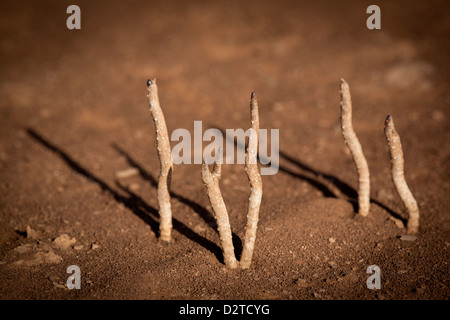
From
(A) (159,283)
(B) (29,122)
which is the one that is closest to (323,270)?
(A) (159,283)

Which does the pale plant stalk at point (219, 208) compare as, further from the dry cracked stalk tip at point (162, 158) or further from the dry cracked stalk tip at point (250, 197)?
the dry cracked stalk tip at point (162, 158)

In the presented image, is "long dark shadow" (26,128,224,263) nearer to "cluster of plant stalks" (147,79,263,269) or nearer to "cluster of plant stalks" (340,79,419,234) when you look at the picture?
"cluster of plant stalks" (147,79,263,269)

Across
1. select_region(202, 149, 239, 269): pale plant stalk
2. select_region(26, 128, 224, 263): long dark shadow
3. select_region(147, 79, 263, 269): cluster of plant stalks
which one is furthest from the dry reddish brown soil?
select_region(147, 79, 263, 269): cluster of plant stalks

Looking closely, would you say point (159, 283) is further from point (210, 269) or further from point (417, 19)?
point (417, 19)

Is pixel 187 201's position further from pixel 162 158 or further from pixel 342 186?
pixel 342 186

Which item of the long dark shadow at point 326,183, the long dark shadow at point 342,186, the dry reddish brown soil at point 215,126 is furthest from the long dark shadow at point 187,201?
the long dark shadow at point 342,186

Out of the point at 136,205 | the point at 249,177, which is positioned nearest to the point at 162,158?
the point at 249,177
